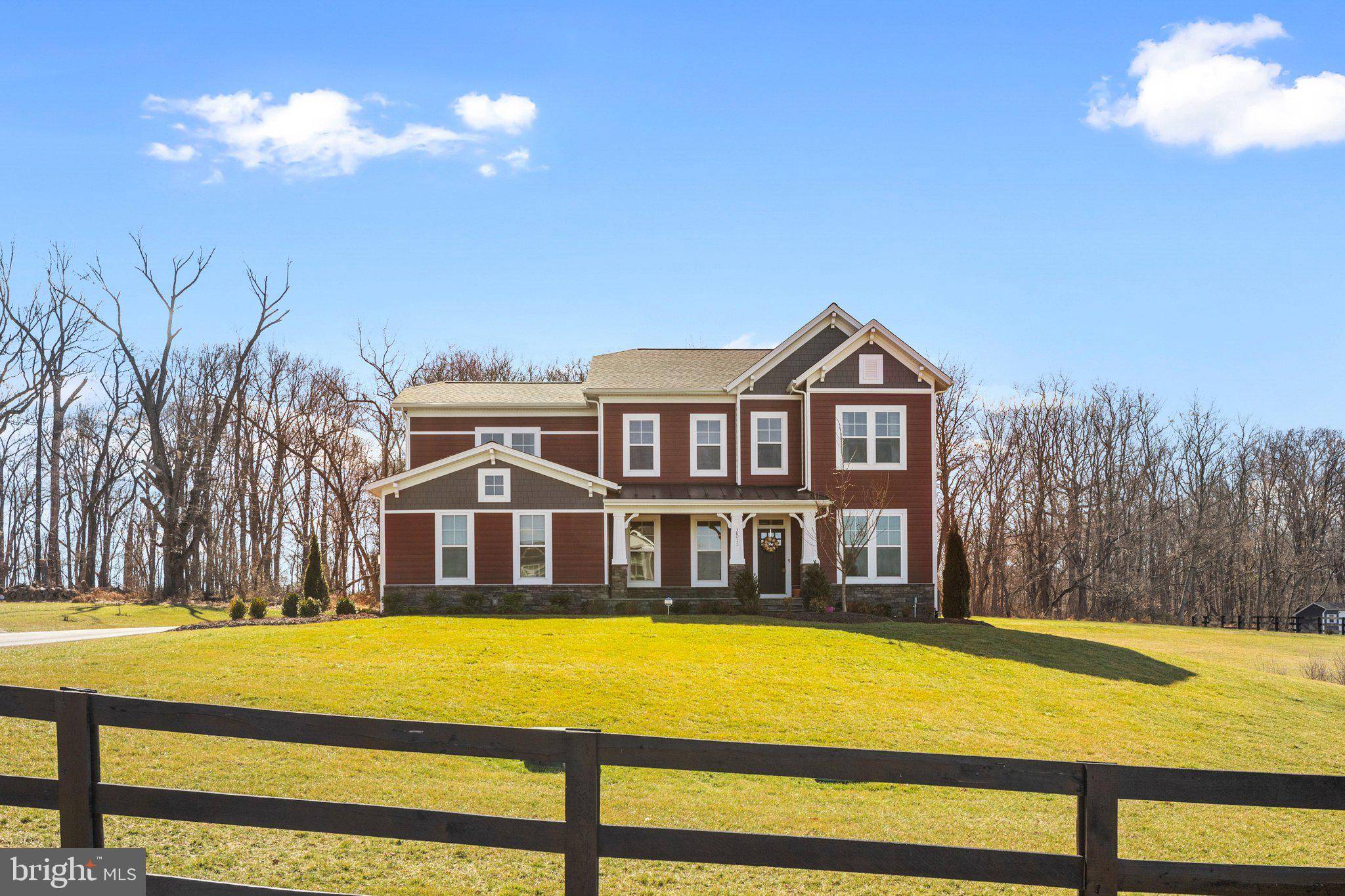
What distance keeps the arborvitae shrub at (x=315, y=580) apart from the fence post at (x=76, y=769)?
2429 cm

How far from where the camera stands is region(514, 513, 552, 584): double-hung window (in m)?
26.8

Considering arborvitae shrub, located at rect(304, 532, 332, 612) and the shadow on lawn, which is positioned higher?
arborvitae shrub, located at rect(304, 532, 332, 612)

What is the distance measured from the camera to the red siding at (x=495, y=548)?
2673 centimetres

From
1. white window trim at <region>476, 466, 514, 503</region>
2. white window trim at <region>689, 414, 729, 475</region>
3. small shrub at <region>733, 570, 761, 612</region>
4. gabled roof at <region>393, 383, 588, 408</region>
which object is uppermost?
gabled roof at <region>393, 383, 588, 408</region>

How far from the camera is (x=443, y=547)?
26.8 meters

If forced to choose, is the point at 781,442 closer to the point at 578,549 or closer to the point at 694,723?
the point at 578,549

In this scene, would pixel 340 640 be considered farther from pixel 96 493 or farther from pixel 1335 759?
pixel 96 493

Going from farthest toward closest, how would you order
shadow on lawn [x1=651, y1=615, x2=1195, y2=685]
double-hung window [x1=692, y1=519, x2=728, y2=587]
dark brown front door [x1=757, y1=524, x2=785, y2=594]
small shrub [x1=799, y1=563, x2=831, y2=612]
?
1. dark brown front door [x1=757, y1=524, x2=785, y2=594]
2. double-hung window [x1=692, y1=519, x2=728, y2=587]
3. small shrub [x1=799, y1=563, x2=831, y2=612]
4. shadow on lawn [x1=651, y1=615, x2=1195, y2=685]

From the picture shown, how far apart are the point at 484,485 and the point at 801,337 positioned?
10555 millimetres

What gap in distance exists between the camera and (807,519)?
27.5m

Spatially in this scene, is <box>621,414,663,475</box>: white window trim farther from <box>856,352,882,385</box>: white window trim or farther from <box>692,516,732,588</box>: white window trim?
<box>856,352,882,385</box>: white window trim

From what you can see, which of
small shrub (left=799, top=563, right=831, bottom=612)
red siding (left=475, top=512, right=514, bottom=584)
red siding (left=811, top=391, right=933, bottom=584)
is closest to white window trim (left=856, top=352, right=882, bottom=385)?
red siding (left=811, top=391, right=933, bottom=584)

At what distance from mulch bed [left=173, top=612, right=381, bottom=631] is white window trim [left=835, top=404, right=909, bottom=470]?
45.5 ft

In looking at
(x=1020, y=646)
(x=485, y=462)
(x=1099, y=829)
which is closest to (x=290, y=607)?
(x=485, y=462)
